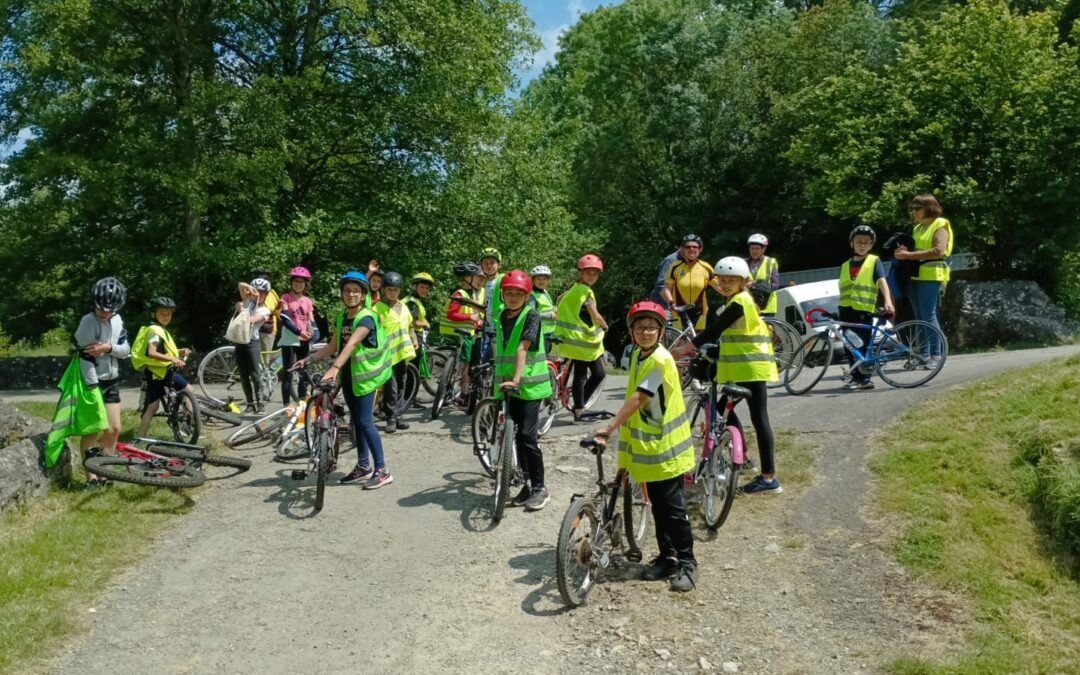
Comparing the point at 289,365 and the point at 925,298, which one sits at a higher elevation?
the point at 925,298

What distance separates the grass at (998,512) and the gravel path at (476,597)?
0.68 ft

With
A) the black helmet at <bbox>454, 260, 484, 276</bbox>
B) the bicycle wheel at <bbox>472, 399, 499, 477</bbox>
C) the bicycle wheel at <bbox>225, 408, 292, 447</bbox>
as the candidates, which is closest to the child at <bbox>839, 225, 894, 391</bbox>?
the black helmet at <bbox>454, 260, 484, 276</bbox>

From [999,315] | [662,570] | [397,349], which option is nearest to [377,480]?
[397,349]

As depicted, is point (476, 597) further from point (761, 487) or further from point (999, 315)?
point (999, 315)

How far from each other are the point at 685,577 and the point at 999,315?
1318cm

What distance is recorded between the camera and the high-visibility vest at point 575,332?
9250 millimetres

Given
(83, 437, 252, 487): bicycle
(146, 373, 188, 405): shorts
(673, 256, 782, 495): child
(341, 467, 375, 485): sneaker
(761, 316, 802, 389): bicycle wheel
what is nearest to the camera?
(673, 256, 782, 495): child

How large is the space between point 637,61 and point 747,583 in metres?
32.1

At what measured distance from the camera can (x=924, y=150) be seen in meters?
19.6

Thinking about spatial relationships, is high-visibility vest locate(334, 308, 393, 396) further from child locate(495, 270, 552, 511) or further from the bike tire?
the bike tire

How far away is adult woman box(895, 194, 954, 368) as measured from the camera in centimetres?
982

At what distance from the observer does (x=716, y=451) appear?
253 inches

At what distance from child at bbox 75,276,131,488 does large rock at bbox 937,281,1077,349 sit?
14446 millimetres

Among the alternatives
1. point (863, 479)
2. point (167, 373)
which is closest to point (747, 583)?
point (863, 479)
